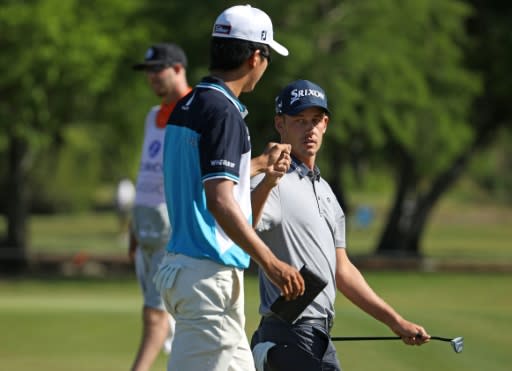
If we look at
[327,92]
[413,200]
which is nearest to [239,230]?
[327,92]

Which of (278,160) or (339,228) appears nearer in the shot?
(278,160)

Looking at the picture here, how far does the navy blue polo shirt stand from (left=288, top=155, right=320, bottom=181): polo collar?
79 cm

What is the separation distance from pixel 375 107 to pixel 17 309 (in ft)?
39.3

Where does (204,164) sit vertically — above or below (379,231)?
above

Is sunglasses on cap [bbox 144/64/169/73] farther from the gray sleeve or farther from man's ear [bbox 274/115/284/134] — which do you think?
the gray sleeve

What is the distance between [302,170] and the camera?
580cm

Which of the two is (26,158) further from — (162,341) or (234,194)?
(234,194)

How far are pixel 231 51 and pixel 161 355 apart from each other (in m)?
7.00

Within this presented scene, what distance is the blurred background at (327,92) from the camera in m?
26.9

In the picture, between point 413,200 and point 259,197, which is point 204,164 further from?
point 413,200

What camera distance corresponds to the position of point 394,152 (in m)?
33.8

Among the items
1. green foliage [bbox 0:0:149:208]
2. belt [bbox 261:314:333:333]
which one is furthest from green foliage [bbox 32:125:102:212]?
belt [bbox 261:314:333:333]

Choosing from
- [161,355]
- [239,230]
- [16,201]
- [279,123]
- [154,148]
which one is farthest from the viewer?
[16,201]

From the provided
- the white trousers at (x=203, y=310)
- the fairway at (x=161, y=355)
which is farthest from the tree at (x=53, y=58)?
the white trousers at (x=203, y=310)
